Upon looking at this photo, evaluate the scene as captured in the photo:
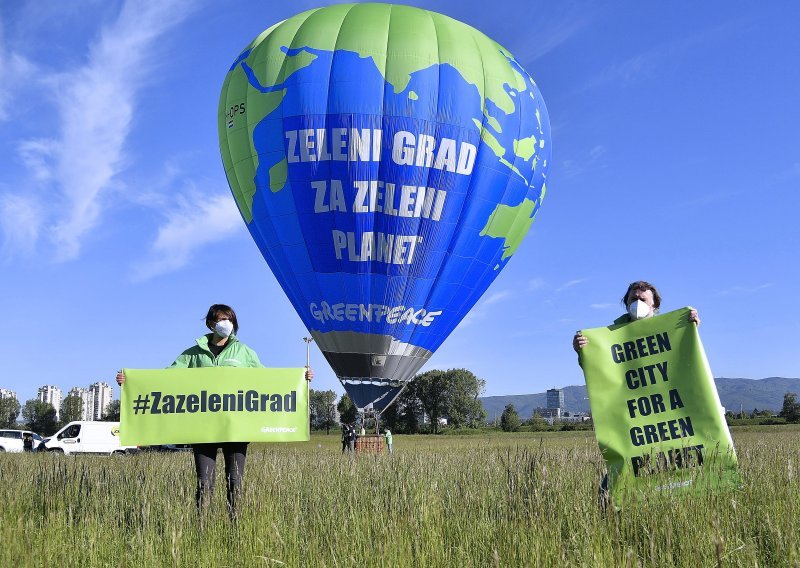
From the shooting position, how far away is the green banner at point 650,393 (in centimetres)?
584

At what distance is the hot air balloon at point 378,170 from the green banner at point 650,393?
14281 mm

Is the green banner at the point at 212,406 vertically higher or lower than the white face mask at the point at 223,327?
lower

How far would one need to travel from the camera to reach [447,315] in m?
22.2

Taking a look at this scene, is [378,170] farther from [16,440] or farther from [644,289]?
[16,440]

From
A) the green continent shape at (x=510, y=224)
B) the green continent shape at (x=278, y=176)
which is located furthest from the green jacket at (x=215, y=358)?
the green continent shape at (x=510, y=224)

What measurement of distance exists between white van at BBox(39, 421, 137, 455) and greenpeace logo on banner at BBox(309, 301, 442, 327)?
20.6m

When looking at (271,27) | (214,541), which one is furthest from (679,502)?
(271,27)

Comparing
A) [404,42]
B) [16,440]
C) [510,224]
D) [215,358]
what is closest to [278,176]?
[404,42]

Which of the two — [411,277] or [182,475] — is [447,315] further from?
[182,475]

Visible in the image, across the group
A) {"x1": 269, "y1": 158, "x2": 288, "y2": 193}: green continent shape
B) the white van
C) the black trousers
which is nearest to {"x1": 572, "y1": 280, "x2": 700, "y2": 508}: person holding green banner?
the black trousers

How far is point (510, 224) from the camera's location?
21.9m

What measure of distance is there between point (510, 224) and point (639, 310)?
16.0 m

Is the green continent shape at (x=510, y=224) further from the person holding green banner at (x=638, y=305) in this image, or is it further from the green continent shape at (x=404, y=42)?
the person holding green banner at (x=638, y=305)

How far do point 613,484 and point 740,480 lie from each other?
94 centimetres
